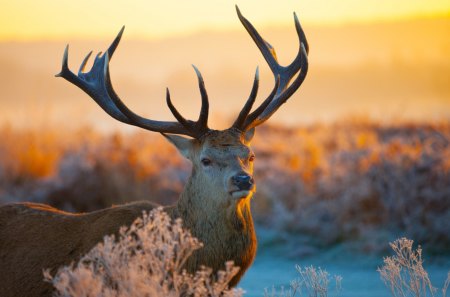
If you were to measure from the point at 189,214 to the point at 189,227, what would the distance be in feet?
0.39

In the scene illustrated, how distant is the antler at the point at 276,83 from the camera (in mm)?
7285

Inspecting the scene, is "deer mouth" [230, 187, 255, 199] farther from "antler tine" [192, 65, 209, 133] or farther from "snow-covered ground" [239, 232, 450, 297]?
"snow-covered ground" [239, 232, 450, 297]

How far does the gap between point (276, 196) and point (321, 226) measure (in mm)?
1330

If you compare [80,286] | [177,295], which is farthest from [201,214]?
[80,286]

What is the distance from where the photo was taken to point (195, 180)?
710 centimetres

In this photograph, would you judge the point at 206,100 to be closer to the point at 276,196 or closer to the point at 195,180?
the point at 195,180

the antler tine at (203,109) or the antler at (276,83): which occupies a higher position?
the antler at (276,83)

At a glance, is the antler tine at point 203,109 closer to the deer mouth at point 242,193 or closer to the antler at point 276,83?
the antler at point 276,83

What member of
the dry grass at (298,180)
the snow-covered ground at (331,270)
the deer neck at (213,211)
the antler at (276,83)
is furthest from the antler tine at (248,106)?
the dry grass at (298,180)

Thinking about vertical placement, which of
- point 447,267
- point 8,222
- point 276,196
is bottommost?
point 8,222

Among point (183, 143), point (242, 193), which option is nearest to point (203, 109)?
point (183, 143)

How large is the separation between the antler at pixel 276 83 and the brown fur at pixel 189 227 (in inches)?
6.9

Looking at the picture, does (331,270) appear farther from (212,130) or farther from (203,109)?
(203,109)

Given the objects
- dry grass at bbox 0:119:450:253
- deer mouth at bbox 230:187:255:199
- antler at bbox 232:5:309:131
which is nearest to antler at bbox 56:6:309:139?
antler at bbox 232:5:309:131
